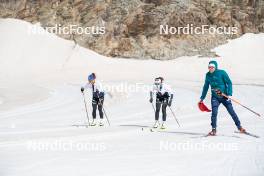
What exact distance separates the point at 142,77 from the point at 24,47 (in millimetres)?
11590

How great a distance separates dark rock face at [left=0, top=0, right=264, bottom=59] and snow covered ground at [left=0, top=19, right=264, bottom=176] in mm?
1249

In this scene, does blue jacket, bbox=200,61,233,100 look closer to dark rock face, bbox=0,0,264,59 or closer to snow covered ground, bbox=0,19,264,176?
snow covered ground, bbox=0,19,264,176

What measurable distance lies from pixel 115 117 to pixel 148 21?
24.9 metres

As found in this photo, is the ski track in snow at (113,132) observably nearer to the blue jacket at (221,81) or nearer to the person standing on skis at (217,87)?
the person standing on skis at (217,87)

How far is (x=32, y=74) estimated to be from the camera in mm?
35906

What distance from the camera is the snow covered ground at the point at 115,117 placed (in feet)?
26.5

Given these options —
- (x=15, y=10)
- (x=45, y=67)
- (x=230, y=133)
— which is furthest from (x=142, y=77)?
(x=230, y=133)

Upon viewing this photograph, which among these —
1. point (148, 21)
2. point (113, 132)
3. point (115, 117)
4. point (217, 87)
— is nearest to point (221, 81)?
point (217, 87)

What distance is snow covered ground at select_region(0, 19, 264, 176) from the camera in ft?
26.5

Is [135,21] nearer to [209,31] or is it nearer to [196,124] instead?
[209,31]

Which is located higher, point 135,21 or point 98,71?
point 135,21

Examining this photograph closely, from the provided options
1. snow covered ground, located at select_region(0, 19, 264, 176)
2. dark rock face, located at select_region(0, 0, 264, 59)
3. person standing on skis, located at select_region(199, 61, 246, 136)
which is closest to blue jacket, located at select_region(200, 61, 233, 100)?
person standing on skis, located at select_region(199, 61, 246, 136)

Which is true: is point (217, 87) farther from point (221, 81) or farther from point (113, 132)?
point (113, 132)

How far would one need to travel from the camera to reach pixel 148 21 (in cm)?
4056
